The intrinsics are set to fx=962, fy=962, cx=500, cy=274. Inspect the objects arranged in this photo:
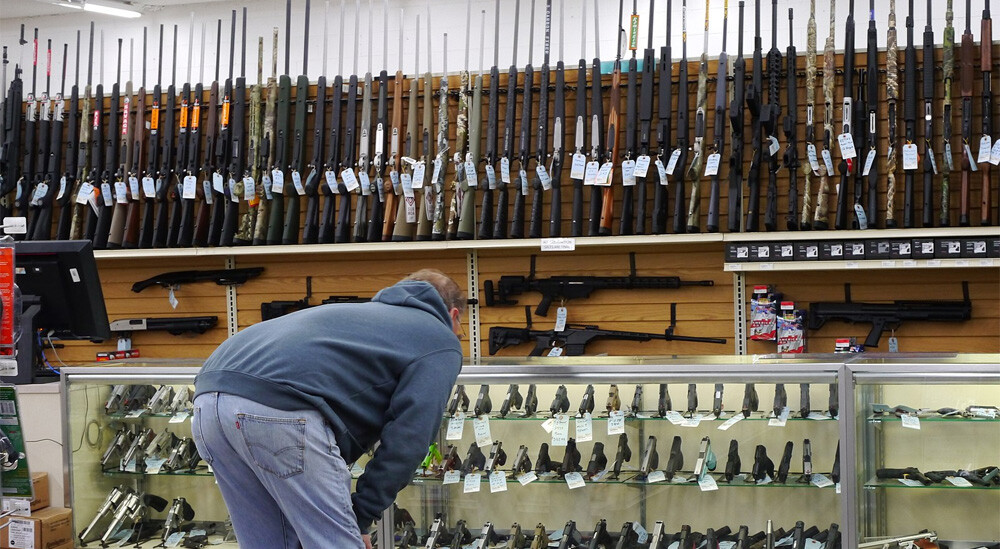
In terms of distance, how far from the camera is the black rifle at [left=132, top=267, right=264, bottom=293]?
561 cm

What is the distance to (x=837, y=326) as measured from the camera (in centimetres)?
492

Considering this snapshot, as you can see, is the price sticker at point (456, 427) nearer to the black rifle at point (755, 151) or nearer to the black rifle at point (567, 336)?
the black rifle at point (567, 336)

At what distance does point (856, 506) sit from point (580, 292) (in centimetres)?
238

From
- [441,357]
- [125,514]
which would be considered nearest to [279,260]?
[125,514]

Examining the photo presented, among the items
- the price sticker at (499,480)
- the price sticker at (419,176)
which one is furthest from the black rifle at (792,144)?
the price sticker at (499,480)

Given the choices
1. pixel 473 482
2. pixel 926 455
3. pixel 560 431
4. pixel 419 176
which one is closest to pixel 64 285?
pixel 473 482

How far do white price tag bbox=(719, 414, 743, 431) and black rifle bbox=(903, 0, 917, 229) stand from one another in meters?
2.04

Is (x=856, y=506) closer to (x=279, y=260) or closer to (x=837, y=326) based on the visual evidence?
(x=837, y=326)

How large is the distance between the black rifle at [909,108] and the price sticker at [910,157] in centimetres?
2

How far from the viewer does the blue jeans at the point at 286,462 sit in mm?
2139

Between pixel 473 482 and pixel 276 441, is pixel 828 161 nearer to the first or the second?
pixel 473 482

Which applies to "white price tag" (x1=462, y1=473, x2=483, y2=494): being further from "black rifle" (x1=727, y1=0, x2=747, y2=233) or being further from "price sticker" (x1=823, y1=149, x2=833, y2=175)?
"price sticker" (x1=823, y1=149, x2=833, y2=175)

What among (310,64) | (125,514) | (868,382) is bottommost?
(125,514)

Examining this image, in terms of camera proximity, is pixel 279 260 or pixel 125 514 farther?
pixel 279 260
